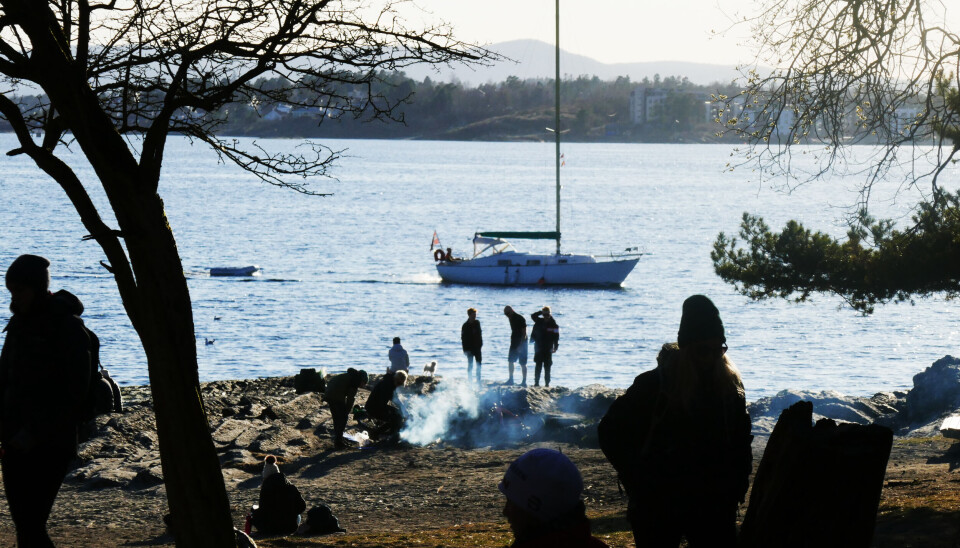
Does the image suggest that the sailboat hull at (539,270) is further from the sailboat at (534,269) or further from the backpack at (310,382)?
the backpack at (310,382)

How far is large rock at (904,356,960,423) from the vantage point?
1831 centimetres

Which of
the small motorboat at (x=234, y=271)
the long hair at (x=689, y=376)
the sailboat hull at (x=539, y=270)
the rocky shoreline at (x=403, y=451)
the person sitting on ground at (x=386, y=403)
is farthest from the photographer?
the small motorboat at (x=234, y=271)

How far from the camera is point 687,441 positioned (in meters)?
3.91

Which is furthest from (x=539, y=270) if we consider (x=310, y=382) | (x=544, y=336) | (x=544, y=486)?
(x=544, y=486)

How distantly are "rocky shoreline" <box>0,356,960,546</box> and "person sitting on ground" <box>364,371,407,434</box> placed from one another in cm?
37

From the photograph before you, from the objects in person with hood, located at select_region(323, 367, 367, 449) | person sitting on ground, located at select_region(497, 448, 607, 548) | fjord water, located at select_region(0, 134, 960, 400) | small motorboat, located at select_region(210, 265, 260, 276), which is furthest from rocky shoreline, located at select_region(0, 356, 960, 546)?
small motorboat, located at select_region(210, 265, 260, 276)

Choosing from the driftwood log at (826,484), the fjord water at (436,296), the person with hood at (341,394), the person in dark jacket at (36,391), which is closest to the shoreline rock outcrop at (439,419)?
the person with hood at (341,394)

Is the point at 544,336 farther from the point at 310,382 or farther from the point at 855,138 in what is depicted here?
the point at 855,138

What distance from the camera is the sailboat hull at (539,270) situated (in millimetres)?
53844

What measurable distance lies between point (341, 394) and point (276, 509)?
512cm

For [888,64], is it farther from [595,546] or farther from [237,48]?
[595,546]

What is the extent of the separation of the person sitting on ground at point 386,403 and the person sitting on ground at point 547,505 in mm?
11378

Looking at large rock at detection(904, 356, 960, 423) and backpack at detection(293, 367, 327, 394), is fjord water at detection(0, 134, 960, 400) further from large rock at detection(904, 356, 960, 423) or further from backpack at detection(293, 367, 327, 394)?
large rock at detection(904, 356, 960, 423)

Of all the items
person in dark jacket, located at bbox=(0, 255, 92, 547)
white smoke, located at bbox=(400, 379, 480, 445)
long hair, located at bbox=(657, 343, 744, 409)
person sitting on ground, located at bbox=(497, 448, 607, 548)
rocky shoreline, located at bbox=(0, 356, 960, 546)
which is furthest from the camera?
white smoke, located at bbox=(400, 379, 480, 445)
